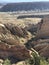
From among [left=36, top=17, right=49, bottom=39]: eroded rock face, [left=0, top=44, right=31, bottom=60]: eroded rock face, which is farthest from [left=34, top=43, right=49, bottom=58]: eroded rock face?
[left=36, top=17, right=49, bottom=39]: eroded rock face

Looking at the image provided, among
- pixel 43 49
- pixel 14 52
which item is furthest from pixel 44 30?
pixel 14 52

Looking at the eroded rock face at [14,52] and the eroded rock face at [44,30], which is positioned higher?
the eroded rock face at [14,52]

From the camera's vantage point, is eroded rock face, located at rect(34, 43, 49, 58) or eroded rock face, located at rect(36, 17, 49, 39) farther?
eroded rock face, located at rect(36, 17, 49, 39)

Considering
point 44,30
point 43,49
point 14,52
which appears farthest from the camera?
point 44,30

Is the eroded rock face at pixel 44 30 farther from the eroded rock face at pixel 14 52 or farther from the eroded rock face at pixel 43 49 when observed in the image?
the eroded rock face at pixel 14 52

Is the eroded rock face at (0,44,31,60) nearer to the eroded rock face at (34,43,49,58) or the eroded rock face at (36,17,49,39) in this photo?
the eroded rock face at (34,43,49,58)

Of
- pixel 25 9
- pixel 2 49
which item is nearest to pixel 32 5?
pixel 25 9

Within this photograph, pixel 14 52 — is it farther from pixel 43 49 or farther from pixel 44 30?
A: pixel 44 30

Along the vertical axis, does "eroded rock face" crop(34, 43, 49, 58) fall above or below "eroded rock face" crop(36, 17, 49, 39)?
above

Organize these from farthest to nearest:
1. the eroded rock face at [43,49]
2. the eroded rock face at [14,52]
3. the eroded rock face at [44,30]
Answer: the eroded rock face at [44,30] → the eroded rock face at [43,49] → the eroded rock face at [14,52]

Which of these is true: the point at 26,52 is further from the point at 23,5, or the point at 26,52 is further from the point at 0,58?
the point at 23,5

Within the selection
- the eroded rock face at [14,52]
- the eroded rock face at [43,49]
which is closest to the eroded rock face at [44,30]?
the eroded rock face at [43,49]
